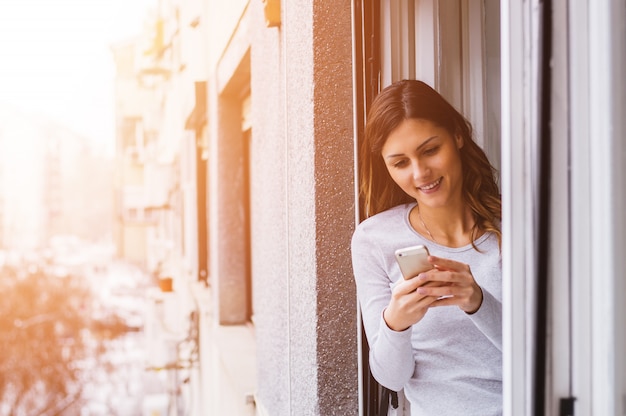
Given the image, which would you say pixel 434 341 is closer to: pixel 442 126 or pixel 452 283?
pixel 452 283

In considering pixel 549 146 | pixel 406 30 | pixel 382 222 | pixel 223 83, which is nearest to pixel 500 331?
pixel 382 222

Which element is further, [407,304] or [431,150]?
[431,150]

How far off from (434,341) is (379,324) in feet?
0.50

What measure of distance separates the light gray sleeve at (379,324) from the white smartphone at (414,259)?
190 mm

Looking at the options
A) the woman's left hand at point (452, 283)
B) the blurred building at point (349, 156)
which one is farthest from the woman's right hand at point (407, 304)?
the blurred building at point (349, 156)

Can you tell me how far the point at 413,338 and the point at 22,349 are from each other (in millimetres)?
24180

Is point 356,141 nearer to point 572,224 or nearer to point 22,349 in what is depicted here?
point 572,224

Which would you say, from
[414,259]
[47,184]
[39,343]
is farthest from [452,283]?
[47,184]

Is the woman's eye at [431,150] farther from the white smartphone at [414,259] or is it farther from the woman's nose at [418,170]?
the white smartphone at [414,259]

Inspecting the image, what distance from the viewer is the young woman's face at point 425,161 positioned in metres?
1.54

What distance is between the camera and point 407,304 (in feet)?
4.37

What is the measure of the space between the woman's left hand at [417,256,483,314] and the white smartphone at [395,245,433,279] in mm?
11

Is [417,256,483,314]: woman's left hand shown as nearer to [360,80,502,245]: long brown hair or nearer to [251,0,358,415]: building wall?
[360,80,502,245]: long brown hair

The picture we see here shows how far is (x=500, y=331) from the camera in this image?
1.39 m
